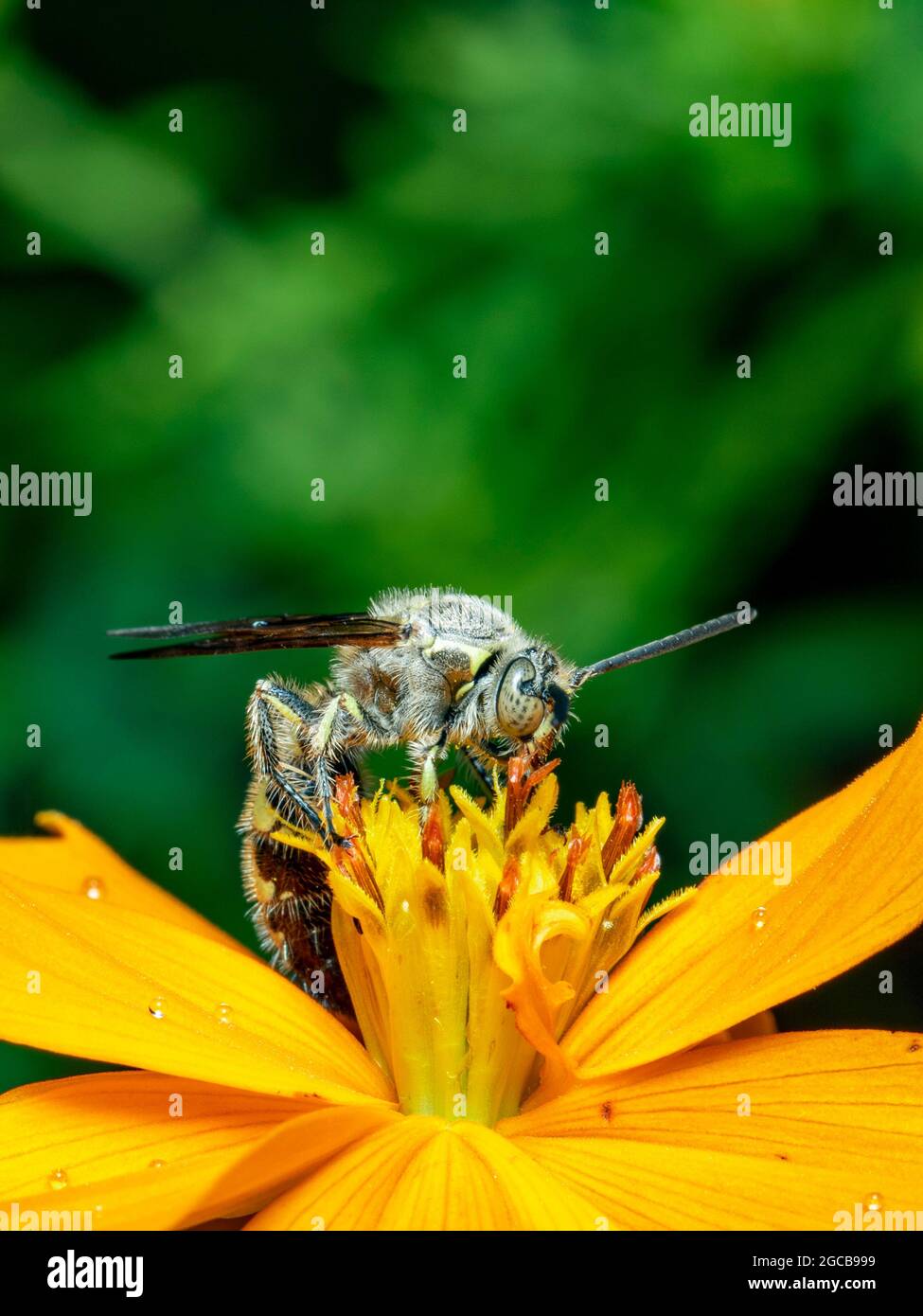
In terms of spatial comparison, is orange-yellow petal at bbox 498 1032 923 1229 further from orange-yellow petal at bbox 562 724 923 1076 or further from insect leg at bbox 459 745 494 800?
insect leg at bbox 459 745 494 800

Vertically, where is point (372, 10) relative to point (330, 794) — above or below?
above

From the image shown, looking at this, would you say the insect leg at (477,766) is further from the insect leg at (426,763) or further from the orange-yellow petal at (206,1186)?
the orange-yellow petal at (206,1186)

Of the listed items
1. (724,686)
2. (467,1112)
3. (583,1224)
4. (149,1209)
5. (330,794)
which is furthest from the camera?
(724,686)

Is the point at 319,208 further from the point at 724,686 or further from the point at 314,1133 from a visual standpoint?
the point at 314,1133

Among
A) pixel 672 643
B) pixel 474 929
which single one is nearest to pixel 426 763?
pixel 474 929

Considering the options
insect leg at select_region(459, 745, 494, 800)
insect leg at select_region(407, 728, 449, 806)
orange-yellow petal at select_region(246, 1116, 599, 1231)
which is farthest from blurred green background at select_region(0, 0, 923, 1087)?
orange-yellow petal at select_region(246, 1116, 599, 1231)

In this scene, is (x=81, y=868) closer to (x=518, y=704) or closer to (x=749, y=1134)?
(x=518, y=704)

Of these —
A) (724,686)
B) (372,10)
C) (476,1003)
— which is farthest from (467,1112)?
(372,10)
